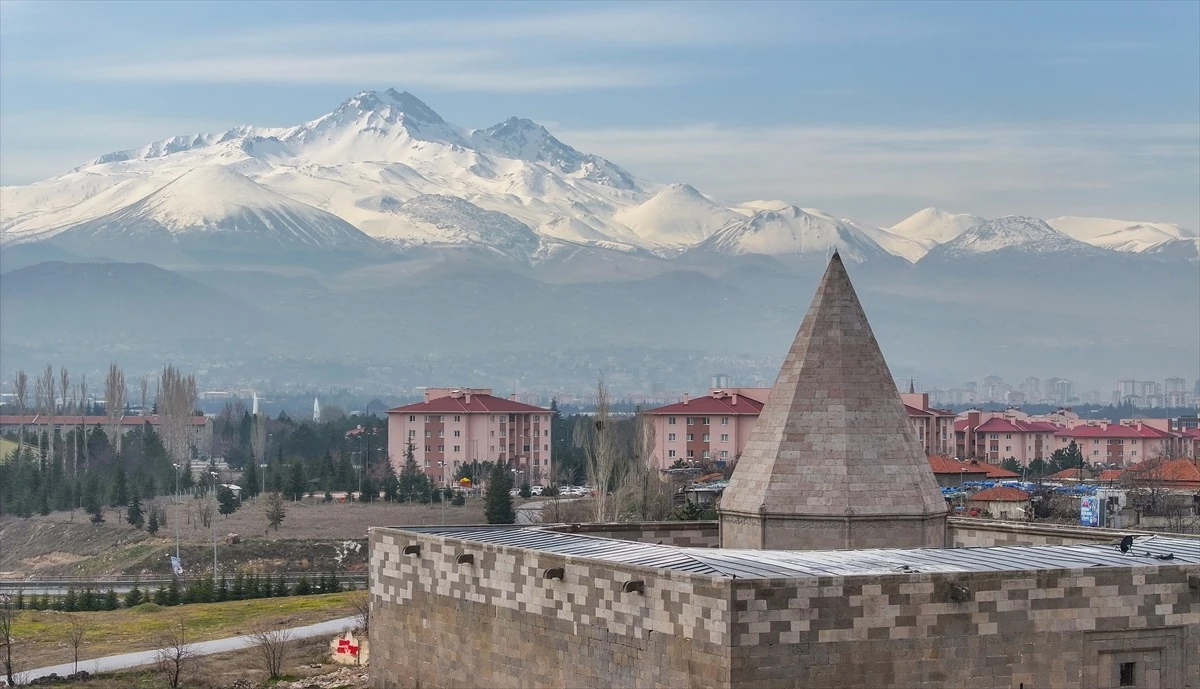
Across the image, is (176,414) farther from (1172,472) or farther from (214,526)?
(1172,472)

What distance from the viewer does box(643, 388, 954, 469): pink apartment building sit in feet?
405

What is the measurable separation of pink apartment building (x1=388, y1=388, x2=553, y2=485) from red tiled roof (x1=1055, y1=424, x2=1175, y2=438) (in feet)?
164

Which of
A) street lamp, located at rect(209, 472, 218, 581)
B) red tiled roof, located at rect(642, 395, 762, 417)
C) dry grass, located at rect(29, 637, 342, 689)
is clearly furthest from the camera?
red tiled roof, located at rect(642, 395, 762, 417)

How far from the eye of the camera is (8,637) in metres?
41.9

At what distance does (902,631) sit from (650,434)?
255 ft

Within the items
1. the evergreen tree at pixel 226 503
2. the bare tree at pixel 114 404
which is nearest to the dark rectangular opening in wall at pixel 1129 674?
the evergreen tree at pixel 226 503

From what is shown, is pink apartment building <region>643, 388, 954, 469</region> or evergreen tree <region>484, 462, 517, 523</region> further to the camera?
pink apartment building <region>643, 388, 954, 469</region>

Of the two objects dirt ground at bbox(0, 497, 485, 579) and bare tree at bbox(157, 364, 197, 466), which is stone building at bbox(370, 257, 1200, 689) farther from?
bare tree at bbox(157, 364, 197, 466)

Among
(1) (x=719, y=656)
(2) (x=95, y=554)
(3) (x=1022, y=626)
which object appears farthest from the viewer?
(2) (x=95, y=554)

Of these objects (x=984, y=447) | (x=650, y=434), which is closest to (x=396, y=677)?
(x=650, y=434)

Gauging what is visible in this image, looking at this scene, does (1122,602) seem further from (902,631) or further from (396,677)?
(396,677)

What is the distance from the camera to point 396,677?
28.8 meters

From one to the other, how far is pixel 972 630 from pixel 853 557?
2.26m

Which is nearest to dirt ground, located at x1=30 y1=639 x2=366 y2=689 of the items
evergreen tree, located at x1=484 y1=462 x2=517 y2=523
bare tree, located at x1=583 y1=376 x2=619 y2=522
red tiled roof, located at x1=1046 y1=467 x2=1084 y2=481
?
bare tree, located at x1=583 y1=376 x2=619 y2=522
